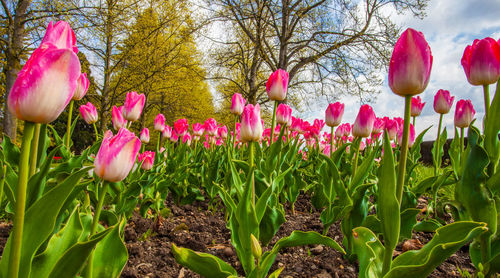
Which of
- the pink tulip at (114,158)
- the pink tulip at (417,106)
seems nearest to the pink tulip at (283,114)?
the pink tulip at (417,106)

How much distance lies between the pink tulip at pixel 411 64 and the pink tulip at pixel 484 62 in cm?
50

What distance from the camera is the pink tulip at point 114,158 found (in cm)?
82

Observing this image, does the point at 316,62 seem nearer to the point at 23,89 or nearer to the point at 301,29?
the point at 301,29

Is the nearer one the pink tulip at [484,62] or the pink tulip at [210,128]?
the pink tulip at [484,62]

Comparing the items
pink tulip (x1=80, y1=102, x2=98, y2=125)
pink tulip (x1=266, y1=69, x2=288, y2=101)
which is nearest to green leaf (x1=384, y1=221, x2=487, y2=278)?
pink tulip (x1=266, y1=69, x2=288, y2=101)

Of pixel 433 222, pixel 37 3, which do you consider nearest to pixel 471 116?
pixel 433 222

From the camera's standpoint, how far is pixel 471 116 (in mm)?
2039

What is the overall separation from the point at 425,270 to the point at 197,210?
204cm

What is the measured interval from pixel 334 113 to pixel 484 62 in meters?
1.15

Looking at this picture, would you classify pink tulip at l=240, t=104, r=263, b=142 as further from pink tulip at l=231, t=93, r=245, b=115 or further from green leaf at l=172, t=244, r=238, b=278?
pink tulip at l=231, t=93, r=245, b=115

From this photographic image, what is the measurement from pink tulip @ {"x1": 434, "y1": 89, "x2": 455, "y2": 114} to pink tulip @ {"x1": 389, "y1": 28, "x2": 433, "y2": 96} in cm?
149

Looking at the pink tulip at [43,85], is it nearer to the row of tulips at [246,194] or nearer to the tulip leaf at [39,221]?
the row of tulips at [246,194]

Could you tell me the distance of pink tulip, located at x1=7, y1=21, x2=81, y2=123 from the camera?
0.59 meters

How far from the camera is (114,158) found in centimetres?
82
